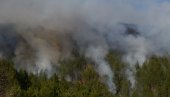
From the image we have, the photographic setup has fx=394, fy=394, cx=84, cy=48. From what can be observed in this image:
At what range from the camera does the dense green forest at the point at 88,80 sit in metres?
83.7

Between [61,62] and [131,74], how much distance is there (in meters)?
30.2

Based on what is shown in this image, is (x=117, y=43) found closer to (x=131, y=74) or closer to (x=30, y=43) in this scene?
(x=131, y=74)

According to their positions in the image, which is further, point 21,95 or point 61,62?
point 61,62

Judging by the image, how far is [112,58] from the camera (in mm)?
149750

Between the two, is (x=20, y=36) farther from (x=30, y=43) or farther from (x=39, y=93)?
(x=39, y=93)

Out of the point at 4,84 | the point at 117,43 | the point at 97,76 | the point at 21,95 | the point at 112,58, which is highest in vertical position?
the point at 117,43

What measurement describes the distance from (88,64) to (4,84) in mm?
69705

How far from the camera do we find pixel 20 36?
16412cm

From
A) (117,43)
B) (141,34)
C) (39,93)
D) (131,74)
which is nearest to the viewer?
(39,93)

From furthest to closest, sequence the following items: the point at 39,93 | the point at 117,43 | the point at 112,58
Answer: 1. the point at 117,43
2. the point at 112,58
3. the point at 39,93

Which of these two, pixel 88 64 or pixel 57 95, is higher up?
pixel 88 64

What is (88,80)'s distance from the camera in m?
137

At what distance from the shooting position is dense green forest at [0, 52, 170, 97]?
8373cm

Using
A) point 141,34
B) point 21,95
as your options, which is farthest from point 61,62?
point 21,95
